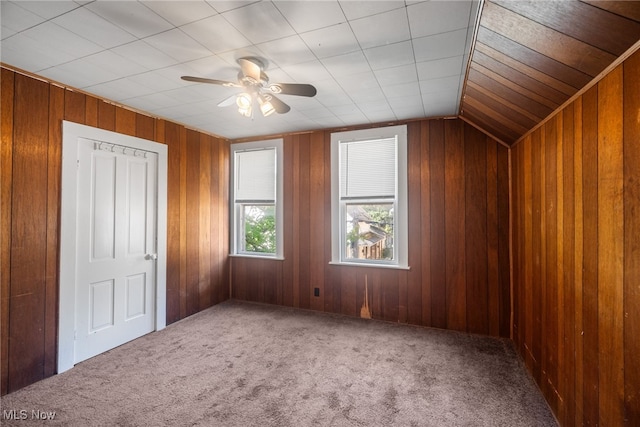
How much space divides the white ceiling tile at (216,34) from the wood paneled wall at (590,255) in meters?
2.05

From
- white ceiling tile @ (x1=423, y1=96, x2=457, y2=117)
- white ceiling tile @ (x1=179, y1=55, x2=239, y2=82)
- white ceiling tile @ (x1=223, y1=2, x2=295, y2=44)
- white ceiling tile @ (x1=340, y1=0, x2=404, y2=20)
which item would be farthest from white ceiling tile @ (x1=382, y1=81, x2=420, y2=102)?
white ceiling tile @ (x1=179, y1=55, x2=239, y2=82)

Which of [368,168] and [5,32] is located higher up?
[5,32]

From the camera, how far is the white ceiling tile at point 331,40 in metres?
1.83

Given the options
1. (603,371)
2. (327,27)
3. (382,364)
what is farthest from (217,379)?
(327,27)

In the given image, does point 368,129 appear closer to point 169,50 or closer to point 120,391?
point 169,50

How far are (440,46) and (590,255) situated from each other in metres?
1.58

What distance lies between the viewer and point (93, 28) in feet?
5.96

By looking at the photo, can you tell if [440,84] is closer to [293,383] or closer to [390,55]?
[390,55]

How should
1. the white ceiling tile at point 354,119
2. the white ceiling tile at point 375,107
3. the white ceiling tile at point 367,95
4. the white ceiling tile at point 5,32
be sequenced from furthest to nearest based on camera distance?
the white ceiling tile at point 354,119 < the white ceiling tile at point 375,107 < the white ceiling tile at point 367,95 < the white ceiling tile at point 5,32

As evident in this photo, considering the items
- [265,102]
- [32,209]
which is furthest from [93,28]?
[32,209]

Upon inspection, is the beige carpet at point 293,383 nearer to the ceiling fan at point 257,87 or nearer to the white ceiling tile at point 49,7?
the ceiling fan at point 257,87

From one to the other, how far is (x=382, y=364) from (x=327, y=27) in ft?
9.14

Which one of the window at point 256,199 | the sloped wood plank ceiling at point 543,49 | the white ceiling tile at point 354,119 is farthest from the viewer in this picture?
the window at point 256,199

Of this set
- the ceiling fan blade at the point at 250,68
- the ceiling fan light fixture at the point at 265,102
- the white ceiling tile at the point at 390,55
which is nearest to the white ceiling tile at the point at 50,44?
the ceiling fan blade at the point at 250,68
